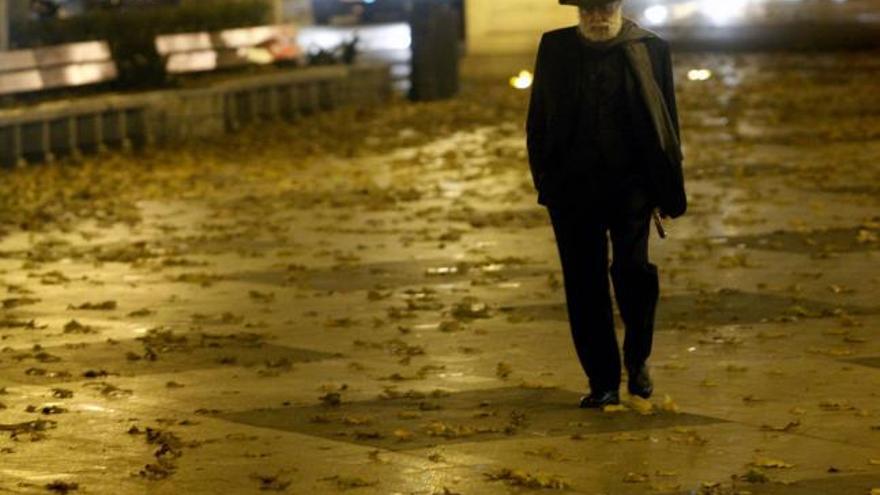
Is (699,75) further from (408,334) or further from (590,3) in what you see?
(590,3)

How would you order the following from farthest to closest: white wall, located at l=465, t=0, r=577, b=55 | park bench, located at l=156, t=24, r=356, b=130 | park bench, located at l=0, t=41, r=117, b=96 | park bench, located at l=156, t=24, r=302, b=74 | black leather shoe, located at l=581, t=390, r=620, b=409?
white wall, located at l=465, t=0, r=577, b=55
park bench, located at l=156, t=24, r=302, b=74
park bench, located at l=156, t=24, r=356, b=130
park bench, located at l=0, t=41, r=117, b=96
black leather shoe, located at l=581, t=390, r=620, b=409

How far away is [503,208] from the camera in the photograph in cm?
1556

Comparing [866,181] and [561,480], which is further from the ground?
[561,480]

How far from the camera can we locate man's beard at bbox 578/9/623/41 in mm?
8273

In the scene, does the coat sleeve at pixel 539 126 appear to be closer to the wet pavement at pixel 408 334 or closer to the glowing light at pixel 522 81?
the wet pavement at pixel 408 334

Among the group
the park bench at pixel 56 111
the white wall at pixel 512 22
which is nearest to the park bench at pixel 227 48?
the park bench at pixel 56 111

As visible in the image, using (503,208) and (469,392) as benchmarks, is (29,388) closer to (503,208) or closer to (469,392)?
(469,392)


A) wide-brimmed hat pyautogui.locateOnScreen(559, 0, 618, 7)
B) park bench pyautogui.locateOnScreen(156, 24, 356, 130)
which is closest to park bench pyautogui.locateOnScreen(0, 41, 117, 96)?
park bench pyautogui.locateOnScreen(156, 24, 356, 130)

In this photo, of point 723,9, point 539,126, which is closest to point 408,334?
point 539,126

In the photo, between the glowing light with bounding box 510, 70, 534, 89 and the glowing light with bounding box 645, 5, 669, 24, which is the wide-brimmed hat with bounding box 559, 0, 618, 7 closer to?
the glowing light with bounding box 510, 70, 534, 89

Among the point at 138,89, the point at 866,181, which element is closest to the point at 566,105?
the point at 866,181

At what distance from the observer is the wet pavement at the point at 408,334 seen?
7.60 metres

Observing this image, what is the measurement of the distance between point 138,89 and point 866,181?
9.38 m

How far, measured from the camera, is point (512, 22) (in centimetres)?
3131
